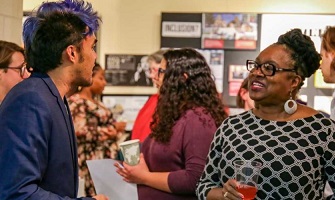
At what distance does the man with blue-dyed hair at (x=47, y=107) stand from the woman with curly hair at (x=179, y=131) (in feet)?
2.30

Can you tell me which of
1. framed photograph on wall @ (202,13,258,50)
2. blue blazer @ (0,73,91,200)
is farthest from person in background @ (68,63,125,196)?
blue blazer @ (0,73,91,200)

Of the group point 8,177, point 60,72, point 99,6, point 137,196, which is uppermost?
point 99,6

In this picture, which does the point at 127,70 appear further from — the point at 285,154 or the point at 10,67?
the point at 285,154

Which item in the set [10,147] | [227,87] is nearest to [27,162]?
→ [10,147]

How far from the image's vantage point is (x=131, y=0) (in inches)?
188

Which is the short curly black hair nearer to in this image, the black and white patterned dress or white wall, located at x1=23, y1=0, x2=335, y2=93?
the black and white patterned dress

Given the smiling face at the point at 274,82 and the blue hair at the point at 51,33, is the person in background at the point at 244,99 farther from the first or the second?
the blue hair at the point at 51,33

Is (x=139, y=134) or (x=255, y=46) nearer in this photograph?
(x=139, y=134)

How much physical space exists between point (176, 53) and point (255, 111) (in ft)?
2.16

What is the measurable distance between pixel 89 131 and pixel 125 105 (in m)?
1.30

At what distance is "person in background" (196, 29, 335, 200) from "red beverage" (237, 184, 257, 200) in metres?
0.04

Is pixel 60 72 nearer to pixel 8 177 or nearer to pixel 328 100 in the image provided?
pixel 8 177

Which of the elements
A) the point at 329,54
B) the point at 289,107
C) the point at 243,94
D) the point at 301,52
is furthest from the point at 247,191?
the point at 243,94

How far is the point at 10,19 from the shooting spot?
120 inches
